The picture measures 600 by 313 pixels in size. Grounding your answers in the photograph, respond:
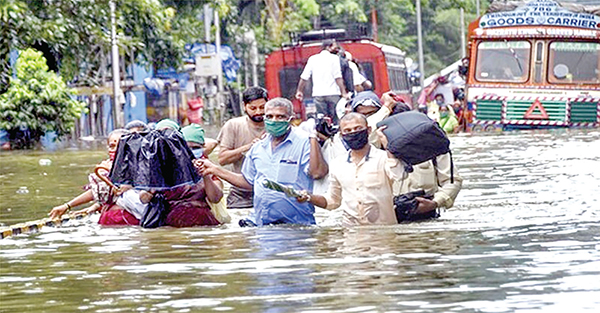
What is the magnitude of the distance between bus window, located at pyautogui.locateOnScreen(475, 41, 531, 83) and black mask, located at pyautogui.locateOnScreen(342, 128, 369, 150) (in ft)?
68.3

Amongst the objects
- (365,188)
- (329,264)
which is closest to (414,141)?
(365,188)

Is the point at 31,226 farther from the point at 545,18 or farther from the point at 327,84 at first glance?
the point at 545,18

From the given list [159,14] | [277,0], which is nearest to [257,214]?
[159,14]

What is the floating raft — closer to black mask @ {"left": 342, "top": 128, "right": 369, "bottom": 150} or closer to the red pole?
black mask @ {"left": 342, "top": 128, "right": 369, "bottom": 150}

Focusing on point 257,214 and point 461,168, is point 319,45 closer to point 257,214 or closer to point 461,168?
Answer: point 461,168

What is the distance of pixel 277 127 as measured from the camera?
40.8ft

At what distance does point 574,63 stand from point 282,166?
2115 centimetres

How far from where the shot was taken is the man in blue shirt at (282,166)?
489 inches

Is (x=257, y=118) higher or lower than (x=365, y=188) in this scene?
higher

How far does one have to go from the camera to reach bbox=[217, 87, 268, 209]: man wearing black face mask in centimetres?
1380

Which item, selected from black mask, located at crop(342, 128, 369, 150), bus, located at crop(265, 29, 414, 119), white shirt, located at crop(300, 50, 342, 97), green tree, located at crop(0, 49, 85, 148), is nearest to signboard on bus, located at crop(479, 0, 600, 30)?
bus, located at crop(265, 29, 414, 119)

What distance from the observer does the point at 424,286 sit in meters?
8.91

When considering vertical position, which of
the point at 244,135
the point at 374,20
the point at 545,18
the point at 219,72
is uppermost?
the point at 374,20

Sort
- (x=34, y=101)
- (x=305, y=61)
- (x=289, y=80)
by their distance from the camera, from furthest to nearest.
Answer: (x=289, y=80), (x=305, y=61), (x=34, y=101)
